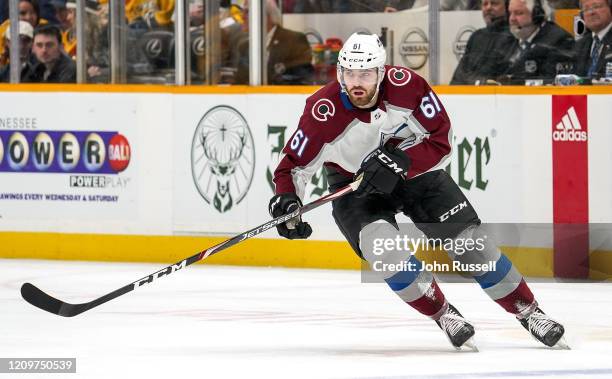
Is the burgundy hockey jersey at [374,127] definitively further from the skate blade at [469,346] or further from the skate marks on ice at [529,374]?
the skate marks on ice at [529,374]

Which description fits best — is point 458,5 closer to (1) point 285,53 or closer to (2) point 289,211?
(1) point 285,53

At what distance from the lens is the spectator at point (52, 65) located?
9094 millimetres

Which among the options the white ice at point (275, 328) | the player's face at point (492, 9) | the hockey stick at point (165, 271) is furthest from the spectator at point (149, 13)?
the hockey stick at point (165, 271)

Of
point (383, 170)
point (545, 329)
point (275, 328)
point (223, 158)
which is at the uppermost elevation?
point (383, 170)

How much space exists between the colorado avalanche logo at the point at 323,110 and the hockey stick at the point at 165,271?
0.26 meters

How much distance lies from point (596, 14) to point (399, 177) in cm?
277

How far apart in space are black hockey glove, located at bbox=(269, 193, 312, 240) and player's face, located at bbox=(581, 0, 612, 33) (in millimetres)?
2868

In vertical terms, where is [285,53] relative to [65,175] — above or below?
above

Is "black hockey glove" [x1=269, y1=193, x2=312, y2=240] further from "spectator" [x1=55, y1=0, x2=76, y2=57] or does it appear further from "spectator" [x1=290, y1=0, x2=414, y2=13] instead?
"spectator" [x1=55, y1=0, x2=76, y2=57]

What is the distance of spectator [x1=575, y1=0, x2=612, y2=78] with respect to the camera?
7.69 m

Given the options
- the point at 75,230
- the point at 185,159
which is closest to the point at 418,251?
the point at 185,159

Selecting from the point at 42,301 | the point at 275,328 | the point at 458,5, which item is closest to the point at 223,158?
the point at 458,5

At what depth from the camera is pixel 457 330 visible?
5332 mm

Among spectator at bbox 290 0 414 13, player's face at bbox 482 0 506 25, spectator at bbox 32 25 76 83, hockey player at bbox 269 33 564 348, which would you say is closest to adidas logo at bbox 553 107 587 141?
player's face at bbox 482 0 506 25
